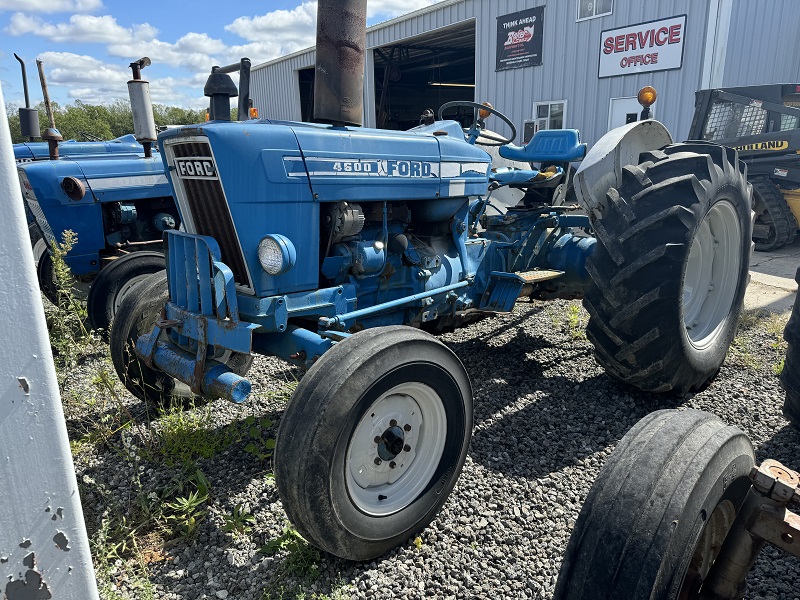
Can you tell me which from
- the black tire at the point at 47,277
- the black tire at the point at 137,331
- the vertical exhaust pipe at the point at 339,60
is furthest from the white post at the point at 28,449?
the black tire at the point at 47,277

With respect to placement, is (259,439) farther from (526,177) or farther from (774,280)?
(774,280)

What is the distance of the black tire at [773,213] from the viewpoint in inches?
317

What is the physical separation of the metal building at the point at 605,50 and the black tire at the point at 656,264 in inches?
270

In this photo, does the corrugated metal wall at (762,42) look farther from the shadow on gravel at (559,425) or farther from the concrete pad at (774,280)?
the shadow on gravel at (559,425)

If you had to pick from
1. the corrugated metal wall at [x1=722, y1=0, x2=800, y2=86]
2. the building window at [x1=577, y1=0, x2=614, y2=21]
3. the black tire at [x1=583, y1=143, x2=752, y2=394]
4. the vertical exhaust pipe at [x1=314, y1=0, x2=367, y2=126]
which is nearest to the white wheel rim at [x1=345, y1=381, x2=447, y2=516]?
the black tire at [x1=583, y1=143, x2=752, y2=394]

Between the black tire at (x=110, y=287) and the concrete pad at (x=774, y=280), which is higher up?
the black tire at (x=110, y=287)

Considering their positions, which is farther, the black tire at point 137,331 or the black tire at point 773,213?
the black tire at point 773,213

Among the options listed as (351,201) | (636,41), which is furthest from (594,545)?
(636,41)

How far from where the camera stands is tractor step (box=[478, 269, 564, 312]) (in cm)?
386

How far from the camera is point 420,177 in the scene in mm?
3236

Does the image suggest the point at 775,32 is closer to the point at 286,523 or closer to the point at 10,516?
the point at 286,523

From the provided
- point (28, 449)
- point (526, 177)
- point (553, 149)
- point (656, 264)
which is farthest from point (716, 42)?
point (28, 449)

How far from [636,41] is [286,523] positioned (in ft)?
34.4

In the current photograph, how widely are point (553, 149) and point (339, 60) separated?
211cm
